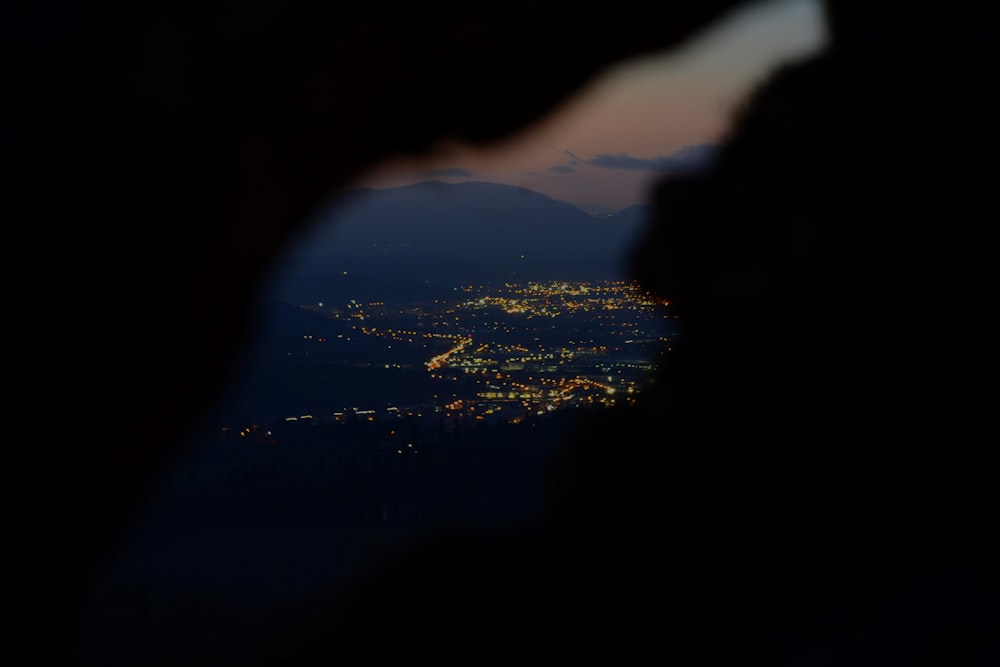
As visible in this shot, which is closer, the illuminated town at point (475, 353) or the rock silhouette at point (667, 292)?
the rock silhouette at point (667, 292)

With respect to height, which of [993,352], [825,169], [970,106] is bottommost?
[993,352]

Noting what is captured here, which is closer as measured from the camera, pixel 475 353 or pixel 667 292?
pixel 667 292

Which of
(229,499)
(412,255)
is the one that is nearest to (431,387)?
(229,499)

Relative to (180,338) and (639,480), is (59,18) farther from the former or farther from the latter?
(639,480)

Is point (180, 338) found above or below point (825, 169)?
below

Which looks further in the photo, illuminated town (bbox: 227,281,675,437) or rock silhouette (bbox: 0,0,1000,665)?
illuminated town (bbox: 227,281,675,437)

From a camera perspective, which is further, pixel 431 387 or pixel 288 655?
pixel 431 387

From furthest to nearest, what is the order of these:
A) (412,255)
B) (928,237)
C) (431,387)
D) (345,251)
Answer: (345,251) → (412,255) → (431,387) → (928,237)

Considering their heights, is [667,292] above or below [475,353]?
above
